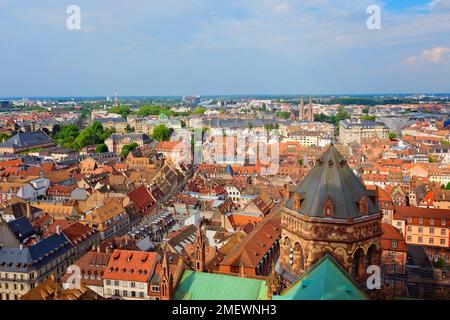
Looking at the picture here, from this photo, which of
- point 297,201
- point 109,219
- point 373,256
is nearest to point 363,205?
point 373,256

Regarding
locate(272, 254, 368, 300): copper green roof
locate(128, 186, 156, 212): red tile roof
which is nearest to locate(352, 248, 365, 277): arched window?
locate(272, 254, 368, 300): copper green roof

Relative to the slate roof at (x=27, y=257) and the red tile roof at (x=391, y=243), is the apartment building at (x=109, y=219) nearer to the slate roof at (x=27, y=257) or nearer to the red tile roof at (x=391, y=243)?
the slate roof at (x=27, y=257)

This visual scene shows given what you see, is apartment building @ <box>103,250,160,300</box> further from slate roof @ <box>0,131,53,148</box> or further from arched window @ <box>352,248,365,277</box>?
slate roof @ <box>0,131,53,148</box>

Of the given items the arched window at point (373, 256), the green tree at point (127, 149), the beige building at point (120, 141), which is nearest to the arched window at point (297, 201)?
the arched window at point (373, 256)

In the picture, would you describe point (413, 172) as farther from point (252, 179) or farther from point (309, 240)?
point (309, 240)
